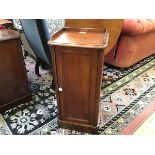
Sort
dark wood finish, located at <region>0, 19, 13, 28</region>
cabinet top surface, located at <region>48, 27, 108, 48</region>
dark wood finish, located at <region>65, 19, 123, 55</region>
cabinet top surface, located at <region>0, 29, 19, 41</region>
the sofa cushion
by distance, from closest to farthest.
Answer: cabinet top surface, located at <region>48, 27, 108, 48</region>, cabinet top surface, located at <region>0, 29, 19, 41</region>, dark wood finish, located at <region>65, 19, 123, 55</region>, dark wood finish, located at <region>0, 19, 13, 28</region>, the sofa cushion

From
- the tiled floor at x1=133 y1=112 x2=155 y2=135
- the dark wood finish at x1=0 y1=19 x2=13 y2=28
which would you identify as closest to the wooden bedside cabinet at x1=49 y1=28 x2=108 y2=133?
the tiled floor at x1=133 y1=112 x2=155 y2=135

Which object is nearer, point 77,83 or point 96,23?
point 77,83

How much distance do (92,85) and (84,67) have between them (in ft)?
0.48

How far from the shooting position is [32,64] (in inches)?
105

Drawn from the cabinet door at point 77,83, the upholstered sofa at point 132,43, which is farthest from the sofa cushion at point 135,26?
the cabinet door at point 77,83

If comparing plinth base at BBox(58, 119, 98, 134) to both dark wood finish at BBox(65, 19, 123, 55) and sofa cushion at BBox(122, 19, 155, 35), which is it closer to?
dark wood finish at BBox(65, 19, 123, 55)

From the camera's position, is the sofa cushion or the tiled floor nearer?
the tiled floor

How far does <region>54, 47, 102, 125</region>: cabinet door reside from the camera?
4.15 feet

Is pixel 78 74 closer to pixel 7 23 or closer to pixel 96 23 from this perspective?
pixel 96 23

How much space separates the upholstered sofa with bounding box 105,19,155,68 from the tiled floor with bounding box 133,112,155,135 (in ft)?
3.18

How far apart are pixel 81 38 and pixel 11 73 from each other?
74cm

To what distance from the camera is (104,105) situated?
1.91m

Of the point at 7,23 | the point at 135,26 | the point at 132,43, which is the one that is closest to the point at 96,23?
the point at 135,26

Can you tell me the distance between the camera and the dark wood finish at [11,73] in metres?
1.59
